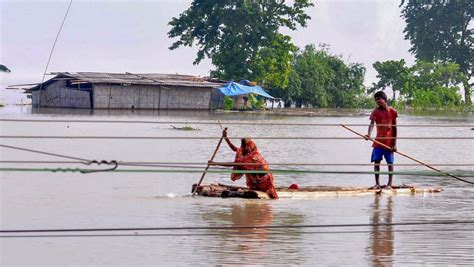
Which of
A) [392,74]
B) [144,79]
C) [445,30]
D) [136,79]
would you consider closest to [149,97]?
[144,79]

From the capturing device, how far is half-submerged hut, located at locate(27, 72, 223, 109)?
37.0 m

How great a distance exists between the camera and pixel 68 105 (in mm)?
38125

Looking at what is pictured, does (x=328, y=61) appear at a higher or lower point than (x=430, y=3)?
lower

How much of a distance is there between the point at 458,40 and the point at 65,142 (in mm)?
42155

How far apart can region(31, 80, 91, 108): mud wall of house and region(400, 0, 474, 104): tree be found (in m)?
27.5

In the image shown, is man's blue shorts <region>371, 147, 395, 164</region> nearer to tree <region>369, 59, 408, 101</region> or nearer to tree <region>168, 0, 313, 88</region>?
tree <region>168, 0, 313, 88</region>

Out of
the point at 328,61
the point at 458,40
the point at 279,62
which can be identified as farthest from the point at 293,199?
the point at 458,40

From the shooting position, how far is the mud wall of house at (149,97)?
37.0 meters

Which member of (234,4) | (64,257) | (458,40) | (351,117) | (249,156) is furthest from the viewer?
(458,40)

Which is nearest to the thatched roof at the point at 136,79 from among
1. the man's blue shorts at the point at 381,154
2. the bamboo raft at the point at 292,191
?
the bamboo raft at the point at 292,191

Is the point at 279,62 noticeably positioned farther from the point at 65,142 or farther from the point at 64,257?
the point at 64,257

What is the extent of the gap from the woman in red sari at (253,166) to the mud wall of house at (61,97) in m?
26.8

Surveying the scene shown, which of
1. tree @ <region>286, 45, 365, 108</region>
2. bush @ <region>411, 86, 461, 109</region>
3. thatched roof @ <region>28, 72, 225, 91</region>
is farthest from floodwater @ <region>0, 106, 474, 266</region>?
bush @ <region>411, 86, 461, 109</region>

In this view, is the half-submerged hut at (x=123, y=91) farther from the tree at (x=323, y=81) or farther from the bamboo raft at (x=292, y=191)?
the bamboo raft at (x=292, y=191)
